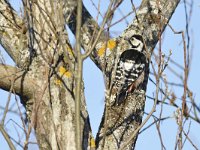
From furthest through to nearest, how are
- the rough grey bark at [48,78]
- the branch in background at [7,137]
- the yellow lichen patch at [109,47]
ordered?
the yellow lichen patch at [109,47]
the rough grey bark at [48,78]
the branch in background at [7,137]

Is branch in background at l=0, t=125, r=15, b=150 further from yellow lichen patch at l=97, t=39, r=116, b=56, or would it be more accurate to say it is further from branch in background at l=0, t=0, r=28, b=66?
yellow lichen patch at l=97, t=39, r=116, b=56

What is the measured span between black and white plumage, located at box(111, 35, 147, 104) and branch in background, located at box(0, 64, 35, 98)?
590 mm

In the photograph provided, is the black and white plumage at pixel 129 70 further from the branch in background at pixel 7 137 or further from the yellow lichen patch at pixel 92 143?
the branch in background at pixel 7 137

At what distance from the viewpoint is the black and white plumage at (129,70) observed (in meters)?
4.16

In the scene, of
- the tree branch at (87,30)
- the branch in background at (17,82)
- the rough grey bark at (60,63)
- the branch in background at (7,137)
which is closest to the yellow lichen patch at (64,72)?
the rough grey bark at (60,63)

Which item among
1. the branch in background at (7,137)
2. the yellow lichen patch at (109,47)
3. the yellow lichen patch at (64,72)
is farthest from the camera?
the yellow lichen patch at (109,47)

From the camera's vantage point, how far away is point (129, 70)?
166 inches

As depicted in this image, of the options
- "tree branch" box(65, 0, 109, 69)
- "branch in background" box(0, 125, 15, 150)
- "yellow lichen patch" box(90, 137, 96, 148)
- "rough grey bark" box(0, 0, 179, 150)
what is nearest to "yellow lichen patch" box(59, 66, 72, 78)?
"rough grey bark" box(0, 0, 179, 150)

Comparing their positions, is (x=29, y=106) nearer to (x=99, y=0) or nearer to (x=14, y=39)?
(x=14, y=39)

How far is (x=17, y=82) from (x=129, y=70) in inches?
30.8

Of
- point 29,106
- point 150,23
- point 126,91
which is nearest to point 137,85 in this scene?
point 126,91

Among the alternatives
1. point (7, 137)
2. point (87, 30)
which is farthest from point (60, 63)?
point (7, 137)

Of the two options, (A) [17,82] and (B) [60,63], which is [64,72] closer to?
(B) [60,63]

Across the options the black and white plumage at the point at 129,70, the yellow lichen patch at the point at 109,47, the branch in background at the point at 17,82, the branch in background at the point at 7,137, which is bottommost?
the branch in background at the point at 7,137
